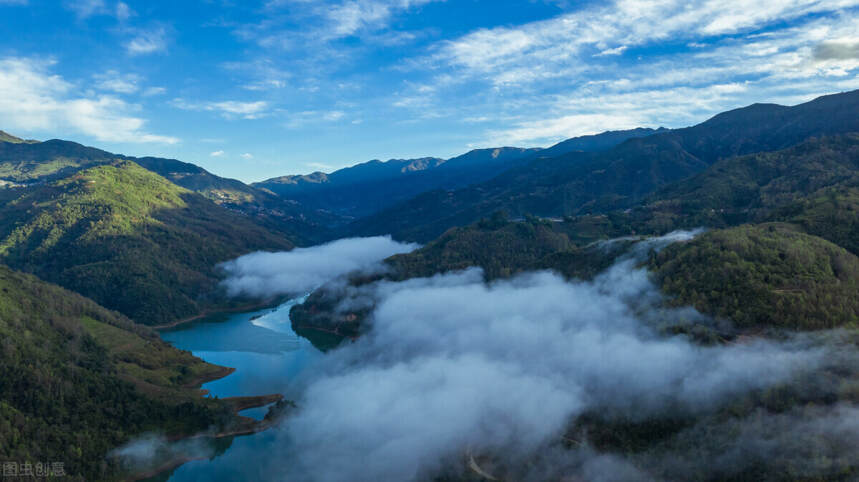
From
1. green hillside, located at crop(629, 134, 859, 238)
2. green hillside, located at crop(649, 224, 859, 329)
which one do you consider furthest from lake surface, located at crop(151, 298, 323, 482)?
green hillside, located at crop(629, 134, 859, 238)

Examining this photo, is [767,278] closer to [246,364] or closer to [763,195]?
[763,195]

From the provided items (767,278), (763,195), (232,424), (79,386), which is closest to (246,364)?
(232,424)

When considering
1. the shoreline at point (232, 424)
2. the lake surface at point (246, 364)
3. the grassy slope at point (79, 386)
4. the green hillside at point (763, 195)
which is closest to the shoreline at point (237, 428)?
the shoreline at point (232, 424)

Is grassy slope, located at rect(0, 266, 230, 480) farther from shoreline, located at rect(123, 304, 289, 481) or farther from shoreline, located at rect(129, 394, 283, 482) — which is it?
shoreline, located at rect(129, 394, 283, 482)

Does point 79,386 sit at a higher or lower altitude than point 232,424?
higher

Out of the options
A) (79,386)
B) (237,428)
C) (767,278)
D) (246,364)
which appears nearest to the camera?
(767,278)

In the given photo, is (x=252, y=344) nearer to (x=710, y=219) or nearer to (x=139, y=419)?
(x=139, y=419)

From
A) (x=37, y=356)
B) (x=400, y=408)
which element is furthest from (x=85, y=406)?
(x=400, y=408)
